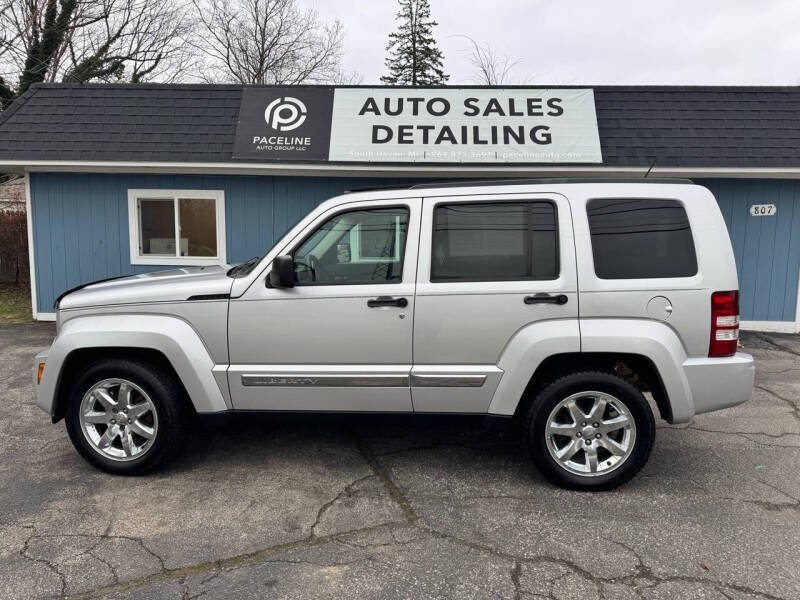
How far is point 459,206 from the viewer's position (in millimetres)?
4090

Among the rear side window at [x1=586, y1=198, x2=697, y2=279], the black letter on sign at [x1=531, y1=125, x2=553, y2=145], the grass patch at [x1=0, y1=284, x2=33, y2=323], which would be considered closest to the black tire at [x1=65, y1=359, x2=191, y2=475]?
the rear side window at [x1=586, y1=198, x2=697, y2=279]

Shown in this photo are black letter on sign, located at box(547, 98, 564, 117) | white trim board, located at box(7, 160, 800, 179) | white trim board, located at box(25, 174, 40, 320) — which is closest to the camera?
white trim board, located at box(7, 160, 800, 179)

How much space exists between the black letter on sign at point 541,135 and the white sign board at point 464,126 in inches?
0.6

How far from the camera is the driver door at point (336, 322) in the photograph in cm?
402

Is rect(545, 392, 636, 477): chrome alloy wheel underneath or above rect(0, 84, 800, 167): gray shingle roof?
underneath

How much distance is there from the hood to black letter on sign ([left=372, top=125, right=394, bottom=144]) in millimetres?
5443

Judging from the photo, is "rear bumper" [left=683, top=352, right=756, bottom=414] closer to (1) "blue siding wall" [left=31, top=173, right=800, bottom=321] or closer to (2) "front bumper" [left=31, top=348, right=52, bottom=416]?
(2) "front bumper" [left=31, top=348, right=52, bottom=416]

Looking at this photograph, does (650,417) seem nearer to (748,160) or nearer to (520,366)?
(520,366)

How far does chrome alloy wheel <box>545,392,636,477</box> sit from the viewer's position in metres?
3.97

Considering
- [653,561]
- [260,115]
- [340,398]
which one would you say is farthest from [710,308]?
[260,115]

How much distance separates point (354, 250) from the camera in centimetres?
412

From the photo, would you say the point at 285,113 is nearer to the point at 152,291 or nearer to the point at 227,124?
the point at 227,124

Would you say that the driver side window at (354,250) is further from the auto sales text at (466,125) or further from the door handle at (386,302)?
the auto sales text at (466,125)

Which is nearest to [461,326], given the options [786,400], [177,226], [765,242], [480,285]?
[480,285]
